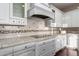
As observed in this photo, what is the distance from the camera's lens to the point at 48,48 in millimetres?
1420

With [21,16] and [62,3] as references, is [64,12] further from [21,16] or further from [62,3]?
[21,16]

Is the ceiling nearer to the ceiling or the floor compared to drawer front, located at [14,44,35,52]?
nearer to the ceiling

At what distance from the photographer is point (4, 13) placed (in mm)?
1172

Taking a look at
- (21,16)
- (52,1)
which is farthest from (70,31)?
(21,16)

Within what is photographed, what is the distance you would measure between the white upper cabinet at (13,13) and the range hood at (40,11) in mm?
101

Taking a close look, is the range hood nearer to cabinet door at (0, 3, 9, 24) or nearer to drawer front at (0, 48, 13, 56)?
cabinet door at (0, 3, 9, 24)

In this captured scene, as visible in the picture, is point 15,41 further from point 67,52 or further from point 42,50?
point 67,52

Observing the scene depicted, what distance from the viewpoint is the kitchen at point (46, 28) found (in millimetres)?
1341

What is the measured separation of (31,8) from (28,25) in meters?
0.27

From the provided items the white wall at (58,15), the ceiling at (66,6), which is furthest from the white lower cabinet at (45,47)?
the ceiling at (66,6)

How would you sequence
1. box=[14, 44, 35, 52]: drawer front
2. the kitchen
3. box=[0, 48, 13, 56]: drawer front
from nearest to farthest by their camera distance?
box=[0, 48, 13, 56]: drawer front
box=[14, 44, 35, 52]: drawer front
the kitchen

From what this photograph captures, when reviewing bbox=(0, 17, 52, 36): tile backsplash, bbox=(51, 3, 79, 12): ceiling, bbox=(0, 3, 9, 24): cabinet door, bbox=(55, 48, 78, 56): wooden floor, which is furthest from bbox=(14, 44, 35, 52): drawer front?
bbox=(51, 3, 79, 12): ceiling

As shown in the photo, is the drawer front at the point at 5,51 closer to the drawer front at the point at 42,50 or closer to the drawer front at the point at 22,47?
the drawer front at the point at 22,47

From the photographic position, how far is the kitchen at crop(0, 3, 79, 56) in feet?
4.40
